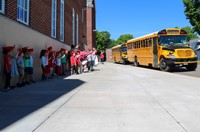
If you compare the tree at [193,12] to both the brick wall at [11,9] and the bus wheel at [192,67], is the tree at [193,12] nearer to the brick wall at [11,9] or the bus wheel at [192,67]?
the bus wheel at [192,67]

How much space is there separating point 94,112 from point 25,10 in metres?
9.03

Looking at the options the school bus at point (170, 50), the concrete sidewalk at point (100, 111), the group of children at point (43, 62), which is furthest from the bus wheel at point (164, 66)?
the concrete sidewalk at point (100, 111)

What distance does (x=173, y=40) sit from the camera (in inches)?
1014

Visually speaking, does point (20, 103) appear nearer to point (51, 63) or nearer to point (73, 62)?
point (51, 63)

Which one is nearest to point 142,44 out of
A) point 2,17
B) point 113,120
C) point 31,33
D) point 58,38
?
point 58,38

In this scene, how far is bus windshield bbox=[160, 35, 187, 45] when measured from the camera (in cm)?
2548

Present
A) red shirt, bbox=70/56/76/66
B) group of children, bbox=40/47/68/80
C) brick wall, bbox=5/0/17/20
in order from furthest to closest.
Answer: red shirt, bbox=70/56/76/66 < group of children, bbox=40/47/68/80 < brick wall, bbox=5/0/17/20

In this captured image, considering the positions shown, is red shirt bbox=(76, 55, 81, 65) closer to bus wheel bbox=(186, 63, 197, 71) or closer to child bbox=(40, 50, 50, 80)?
child bbox=(40, 50, 50, 80)

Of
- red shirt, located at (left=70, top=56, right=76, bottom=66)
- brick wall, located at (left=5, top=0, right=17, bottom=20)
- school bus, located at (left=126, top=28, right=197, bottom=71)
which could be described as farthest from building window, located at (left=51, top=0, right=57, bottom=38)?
school bus, located at (left=126, top=28, right=197, bottom=71)

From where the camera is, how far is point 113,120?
6855mm

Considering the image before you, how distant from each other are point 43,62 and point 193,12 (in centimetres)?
4200

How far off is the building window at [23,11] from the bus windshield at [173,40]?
41.9 feet

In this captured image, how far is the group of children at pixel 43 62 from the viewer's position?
11766 millimetres

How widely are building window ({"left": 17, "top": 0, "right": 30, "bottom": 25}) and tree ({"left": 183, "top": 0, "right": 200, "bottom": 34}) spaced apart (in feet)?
136
